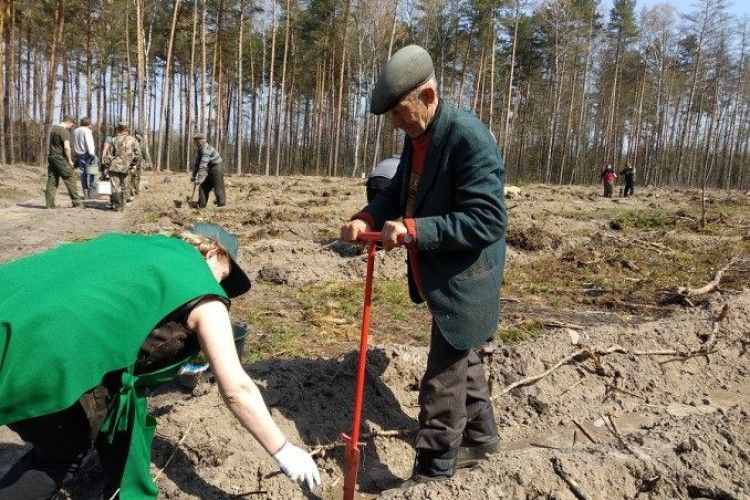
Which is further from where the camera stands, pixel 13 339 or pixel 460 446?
pixel 460 446

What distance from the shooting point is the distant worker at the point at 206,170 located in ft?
39.9

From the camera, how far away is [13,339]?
1.60m

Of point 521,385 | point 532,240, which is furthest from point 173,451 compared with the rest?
point 532,240

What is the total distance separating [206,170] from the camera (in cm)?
1241

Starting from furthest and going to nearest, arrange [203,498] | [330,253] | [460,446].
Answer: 1. [330,253]
2. [460,446]
3. [203,498]

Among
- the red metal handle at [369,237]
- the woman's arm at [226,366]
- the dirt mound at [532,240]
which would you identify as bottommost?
the dirt mound at [532,240]

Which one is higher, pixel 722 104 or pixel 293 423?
pixel 722 104

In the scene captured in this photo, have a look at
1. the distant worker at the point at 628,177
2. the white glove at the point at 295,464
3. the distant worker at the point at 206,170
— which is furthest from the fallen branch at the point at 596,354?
the distant worker at the point at 628,177

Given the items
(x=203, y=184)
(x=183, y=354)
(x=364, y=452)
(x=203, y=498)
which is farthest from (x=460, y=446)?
(x=203, y=184)

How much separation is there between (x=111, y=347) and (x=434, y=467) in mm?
1477

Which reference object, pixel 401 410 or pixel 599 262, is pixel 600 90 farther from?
pixel 401 410

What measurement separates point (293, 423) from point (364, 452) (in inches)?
15.9

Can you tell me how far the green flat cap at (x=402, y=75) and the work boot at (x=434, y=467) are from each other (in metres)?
1.45

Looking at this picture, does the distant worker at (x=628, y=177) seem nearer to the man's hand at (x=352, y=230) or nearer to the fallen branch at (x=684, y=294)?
the fallen branch at (x=684, y=294)
